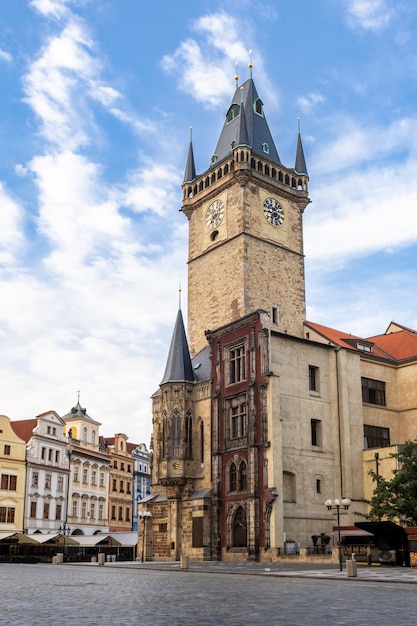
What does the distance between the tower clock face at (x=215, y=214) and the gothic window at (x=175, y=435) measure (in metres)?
18.5

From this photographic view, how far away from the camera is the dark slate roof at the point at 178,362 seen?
52219mm

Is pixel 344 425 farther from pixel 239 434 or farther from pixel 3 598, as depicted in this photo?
pixel 3 598

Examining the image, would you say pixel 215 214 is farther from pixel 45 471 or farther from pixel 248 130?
pixel 45 471

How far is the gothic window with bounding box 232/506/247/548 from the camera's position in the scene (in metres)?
44.5

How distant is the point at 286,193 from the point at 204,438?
24.0 meters

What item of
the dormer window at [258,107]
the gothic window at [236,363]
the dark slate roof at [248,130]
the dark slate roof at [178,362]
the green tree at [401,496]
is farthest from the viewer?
the dormer window at [258,107]

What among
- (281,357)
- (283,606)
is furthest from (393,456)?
(283,606)

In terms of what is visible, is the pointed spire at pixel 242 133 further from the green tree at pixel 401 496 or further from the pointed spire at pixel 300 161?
the green tree at pixel 401 496

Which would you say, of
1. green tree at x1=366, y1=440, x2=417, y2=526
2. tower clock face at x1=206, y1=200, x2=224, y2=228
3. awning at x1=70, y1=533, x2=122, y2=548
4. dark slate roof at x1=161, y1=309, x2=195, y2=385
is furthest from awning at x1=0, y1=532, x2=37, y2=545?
tower clock face at x1=206, y1=200, x2=224, y2=228

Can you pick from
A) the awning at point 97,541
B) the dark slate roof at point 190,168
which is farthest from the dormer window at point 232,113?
the awning at point 97,541

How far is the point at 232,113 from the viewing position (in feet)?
219

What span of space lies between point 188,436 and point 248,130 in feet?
94.8

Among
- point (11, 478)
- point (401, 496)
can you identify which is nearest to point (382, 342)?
point (401, 496)

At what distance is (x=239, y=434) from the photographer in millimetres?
46938
